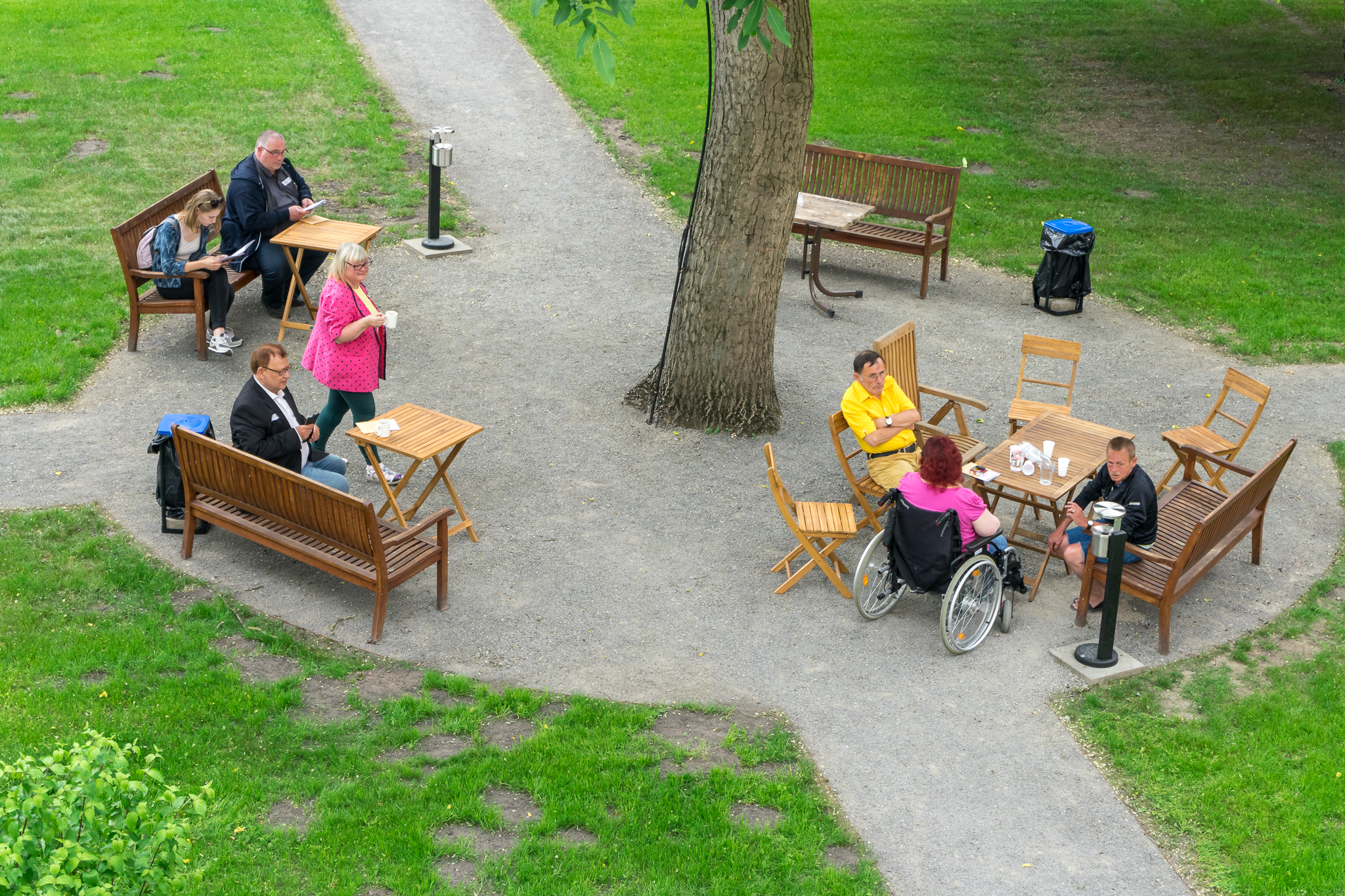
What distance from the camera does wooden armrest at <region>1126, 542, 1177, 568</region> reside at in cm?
750

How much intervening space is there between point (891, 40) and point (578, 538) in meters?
16.2

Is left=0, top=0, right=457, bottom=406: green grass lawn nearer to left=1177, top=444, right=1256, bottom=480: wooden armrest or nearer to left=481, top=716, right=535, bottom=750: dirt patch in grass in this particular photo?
left=481, top=716, right=535, bottom=750: dirt patch in grass

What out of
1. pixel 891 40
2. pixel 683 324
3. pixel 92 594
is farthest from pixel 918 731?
pixel 891 40

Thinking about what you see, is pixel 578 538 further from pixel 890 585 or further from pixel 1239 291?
pixel 1239 291

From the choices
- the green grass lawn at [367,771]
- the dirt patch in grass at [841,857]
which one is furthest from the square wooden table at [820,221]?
the dirt patch in grass at [841,857]

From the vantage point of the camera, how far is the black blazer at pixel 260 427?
776cm

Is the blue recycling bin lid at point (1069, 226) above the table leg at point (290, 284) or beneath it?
above

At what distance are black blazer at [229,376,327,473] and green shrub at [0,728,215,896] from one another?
166 inches

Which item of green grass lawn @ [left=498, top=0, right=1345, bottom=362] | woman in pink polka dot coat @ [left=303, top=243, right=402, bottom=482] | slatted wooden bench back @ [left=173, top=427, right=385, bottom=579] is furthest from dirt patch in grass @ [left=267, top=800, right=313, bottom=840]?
green grass lawn @ [left=498, top=0, right=1345, bottom=362]

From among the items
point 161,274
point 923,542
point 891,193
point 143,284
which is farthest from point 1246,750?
point 143,284

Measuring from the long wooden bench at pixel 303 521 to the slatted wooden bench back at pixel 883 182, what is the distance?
26.4ft

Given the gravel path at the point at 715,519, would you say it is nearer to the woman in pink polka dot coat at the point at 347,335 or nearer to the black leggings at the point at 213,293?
the black leggings at the point at 213,293

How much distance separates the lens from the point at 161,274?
1071 centimetres

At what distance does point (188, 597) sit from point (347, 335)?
83.1 inches
